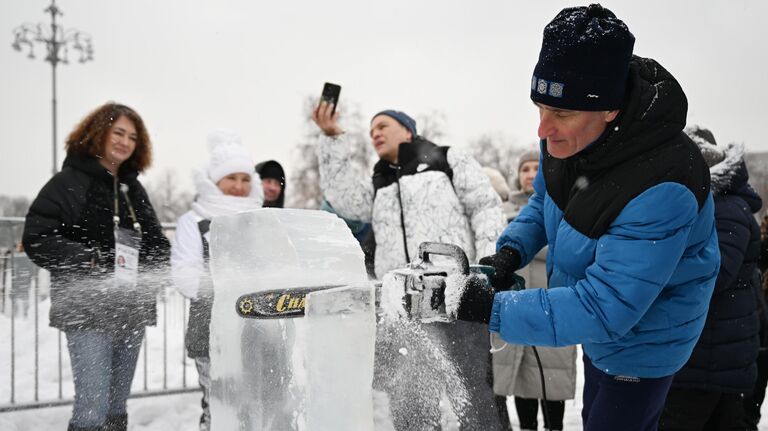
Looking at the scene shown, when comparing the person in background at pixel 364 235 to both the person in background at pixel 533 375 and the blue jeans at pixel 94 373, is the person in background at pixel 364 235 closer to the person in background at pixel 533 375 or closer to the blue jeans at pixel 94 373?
the person in background at pixel 533 375

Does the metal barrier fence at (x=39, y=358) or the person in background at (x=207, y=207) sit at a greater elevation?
the person in background at (x=207, y=207)

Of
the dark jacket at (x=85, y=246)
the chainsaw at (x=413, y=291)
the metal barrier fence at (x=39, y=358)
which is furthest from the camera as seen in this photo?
the metal barrier fence at (x=39, y=358)

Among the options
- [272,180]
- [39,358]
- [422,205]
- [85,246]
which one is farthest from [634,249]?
[39,358]

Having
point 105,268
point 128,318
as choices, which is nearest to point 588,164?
point 105,268

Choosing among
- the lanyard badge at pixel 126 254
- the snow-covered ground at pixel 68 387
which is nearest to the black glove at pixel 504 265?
the lanyard badge at pixel 126 254

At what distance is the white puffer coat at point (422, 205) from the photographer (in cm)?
289

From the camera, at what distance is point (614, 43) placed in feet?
5.03

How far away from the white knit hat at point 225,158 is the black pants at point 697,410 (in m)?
2.58

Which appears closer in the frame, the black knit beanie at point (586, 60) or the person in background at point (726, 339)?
the black knit beanie at point (586, 60)

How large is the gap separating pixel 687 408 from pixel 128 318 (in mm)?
2931

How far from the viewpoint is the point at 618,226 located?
1519mm

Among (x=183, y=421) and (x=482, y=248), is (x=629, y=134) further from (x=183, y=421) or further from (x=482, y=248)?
(x=183, y=421)

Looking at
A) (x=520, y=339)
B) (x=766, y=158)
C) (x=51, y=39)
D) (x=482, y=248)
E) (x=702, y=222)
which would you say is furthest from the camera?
(x=766, y=158)

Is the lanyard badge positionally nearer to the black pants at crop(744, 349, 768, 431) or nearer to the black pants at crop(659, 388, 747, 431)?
the black pants at crop(659, 388, 747, 431)
